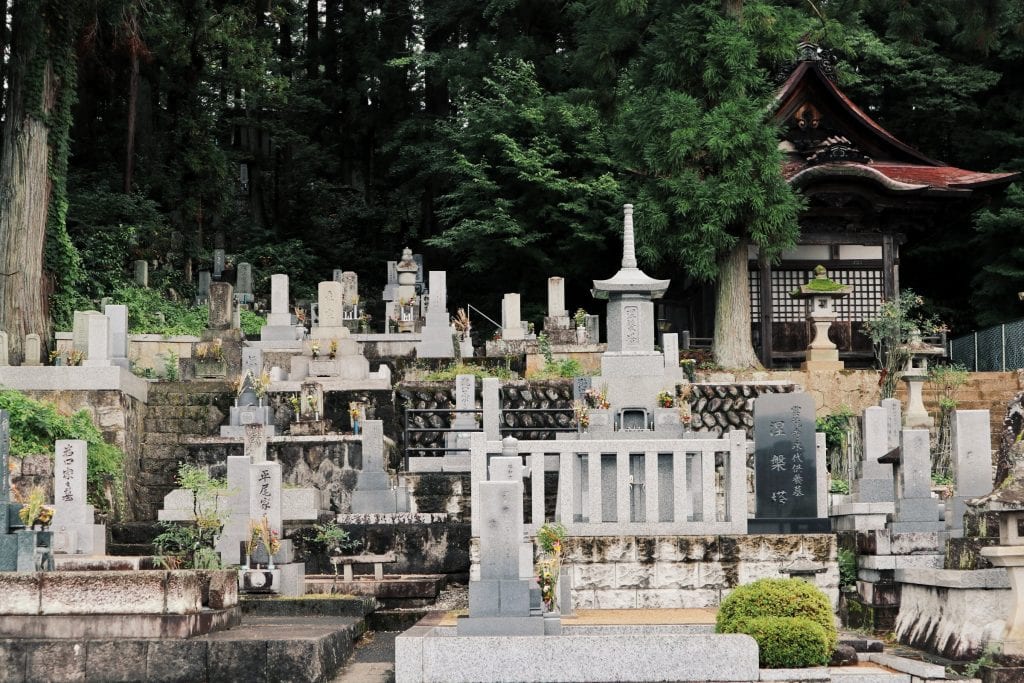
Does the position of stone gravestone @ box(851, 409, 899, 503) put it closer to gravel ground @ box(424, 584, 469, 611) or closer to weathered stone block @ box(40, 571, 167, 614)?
gravel ground @ box(424, 584, 469, 611)

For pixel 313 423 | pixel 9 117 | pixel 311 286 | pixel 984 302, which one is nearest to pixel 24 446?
pixel 313 423

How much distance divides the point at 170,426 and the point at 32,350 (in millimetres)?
3821

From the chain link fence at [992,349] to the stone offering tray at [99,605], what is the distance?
20935 millimetres

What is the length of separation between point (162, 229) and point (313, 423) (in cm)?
1518

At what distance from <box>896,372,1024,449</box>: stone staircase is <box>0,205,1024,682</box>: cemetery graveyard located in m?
0.56

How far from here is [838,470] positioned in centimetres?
2295

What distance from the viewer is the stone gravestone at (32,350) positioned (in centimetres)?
2547

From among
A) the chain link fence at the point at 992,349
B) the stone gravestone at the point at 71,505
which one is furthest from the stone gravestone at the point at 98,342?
the chain link fence at the point at 992,349

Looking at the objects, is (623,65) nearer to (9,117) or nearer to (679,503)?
(9,117)

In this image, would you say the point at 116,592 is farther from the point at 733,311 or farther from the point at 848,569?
the point at 733,311

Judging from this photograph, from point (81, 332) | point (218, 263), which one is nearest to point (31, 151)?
point (81, 332)

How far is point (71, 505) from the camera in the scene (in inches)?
683

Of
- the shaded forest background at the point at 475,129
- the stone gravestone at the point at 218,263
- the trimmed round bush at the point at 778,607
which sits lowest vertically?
the trimmed round bush at the point at 778,607

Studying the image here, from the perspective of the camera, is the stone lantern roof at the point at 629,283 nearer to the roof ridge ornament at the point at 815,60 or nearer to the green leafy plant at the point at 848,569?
the green leafy plant at the point at 848,569
